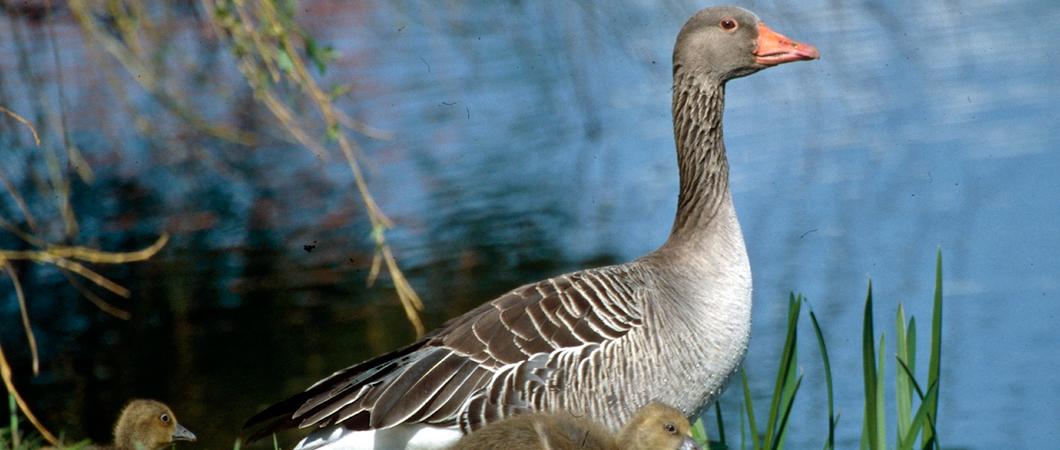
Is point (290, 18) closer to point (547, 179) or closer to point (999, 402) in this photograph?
point (999, 402)

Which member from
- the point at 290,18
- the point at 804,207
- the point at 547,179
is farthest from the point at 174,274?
the point at 290,18

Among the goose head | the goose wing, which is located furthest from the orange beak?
the goose wing

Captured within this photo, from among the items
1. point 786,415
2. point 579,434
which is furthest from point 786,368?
point 579,434

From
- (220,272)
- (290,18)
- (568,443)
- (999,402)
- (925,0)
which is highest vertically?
(925,0)

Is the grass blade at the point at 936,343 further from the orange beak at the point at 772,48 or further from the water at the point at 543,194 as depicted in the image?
the water at the point at 543,194

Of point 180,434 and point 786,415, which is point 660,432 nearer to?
point 786,415

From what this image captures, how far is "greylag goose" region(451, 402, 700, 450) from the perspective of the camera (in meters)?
4.19

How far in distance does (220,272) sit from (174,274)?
364mm

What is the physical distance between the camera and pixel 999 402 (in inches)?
332

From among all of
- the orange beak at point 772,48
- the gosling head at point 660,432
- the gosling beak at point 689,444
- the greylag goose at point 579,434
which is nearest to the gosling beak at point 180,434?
the greylag goose at point 579,434

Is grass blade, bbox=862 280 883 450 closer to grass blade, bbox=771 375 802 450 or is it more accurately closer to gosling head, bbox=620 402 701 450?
grass blade, bbox=771 375 802 450

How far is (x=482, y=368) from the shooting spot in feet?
18.2

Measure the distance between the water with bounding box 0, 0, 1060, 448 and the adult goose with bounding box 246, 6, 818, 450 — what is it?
1.72 meters

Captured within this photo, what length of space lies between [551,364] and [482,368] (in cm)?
28
